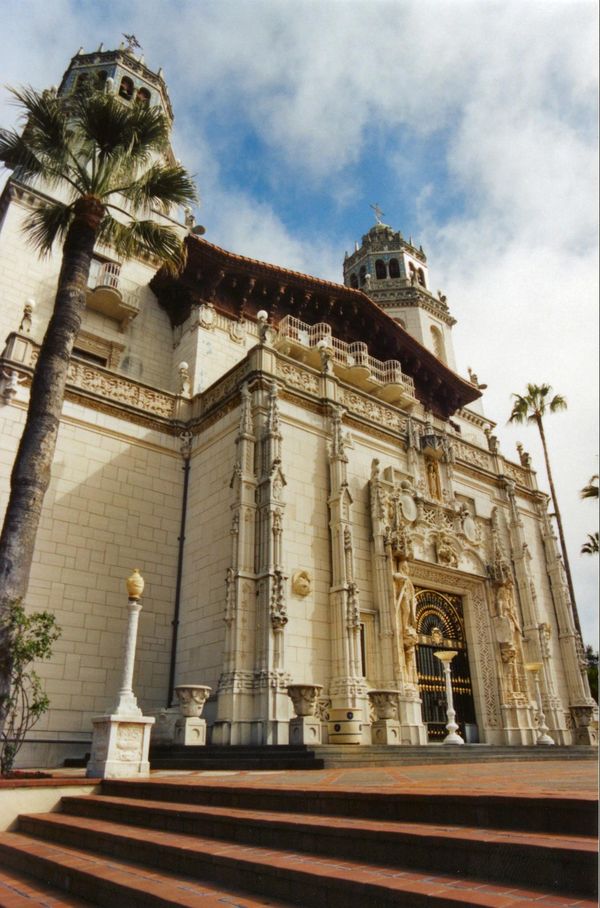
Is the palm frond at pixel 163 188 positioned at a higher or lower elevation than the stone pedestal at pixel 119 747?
higher

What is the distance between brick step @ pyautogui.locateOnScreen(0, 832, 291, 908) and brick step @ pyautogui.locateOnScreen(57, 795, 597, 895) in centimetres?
65

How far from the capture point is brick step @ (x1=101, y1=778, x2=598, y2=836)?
3.89 m

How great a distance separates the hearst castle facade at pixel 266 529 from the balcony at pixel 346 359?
0.29 ft

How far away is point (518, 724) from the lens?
57.2 ft

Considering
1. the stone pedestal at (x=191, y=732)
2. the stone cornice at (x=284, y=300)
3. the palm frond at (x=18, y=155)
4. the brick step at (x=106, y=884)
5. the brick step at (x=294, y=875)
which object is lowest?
the brick step at (x=106, y=884)

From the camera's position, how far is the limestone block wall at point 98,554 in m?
13.9

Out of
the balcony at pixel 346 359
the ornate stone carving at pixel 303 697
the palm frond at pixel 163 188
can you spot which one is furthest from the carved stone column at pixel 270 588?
the balcony at pixel 346 359

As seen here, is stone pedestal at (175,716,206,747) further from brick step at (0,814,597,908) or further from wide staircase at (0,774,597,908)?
brick step at (0,814,597,908)

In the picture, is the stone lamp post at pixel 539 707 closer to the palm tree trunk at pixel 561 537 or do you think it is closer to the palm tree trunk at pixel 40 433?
the palm tree trunk at pixel 561 537

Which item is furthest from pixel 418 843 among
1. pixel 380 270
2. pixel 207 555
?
pixel 380 270

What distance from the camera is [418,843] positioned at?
4004 millimetres

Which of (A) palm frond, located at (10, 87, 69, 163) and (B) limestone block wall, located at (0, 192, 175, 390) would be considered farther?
(B) limestone block wall, located at (0, 192, 175, 390)

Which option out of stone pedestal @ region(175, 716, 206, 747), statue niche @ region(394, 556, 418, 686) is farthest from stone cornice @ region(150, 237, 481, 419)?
stone pedestal @ region(175, 716, 206, 747)

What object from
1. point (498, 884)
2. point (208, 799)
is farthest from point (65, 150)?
point (498, 884)
